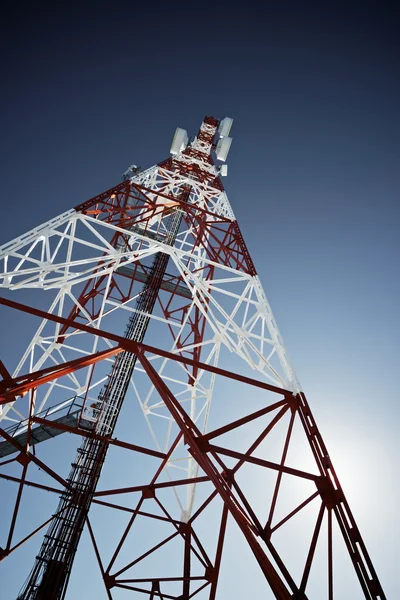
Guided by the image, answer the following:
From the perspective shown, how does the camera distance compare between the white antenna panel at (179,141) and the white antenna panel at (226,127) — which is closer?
the white antenna panel at (179,141)

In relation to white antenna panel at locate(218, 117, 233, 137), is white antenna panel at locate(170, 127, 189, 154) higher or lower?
lower

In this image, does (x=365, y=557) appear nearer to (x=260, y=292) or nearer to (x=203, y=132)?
(x=260, y=292)

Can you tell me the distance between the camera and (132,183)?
495 inches

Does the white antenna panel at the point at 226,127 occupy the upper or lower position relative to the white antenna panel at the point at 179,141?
upper

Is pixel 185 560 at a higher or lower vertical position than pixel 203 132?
lower

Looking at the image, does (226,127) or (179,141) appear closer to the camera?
(179,141)

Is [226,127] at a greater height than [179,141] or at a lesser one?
greater

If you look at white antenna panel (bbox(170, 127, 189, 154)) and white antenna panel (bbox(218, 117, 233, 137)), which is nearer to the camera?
white antenna panel (bbox(170, 127, 189, 154))

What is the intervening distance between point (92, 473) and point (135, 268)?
7.38m

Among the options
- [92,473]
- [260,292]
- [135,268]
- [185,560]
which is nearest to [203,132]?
[135,268]

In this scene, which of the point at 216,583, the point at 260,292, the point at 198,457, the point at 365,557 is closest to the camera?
the point at 365,557

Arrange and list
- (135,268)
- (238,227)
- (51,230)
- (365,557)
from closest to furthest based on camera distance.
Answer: (365,557)
(51,230)
(238,227)
(135,268)

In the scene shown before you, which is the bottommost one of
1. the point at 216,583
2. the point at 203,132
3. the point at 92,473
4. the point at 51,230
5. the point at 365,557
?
the point at 216,583

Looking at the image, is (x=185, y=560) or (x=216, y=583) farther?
(x=185, y=560)
